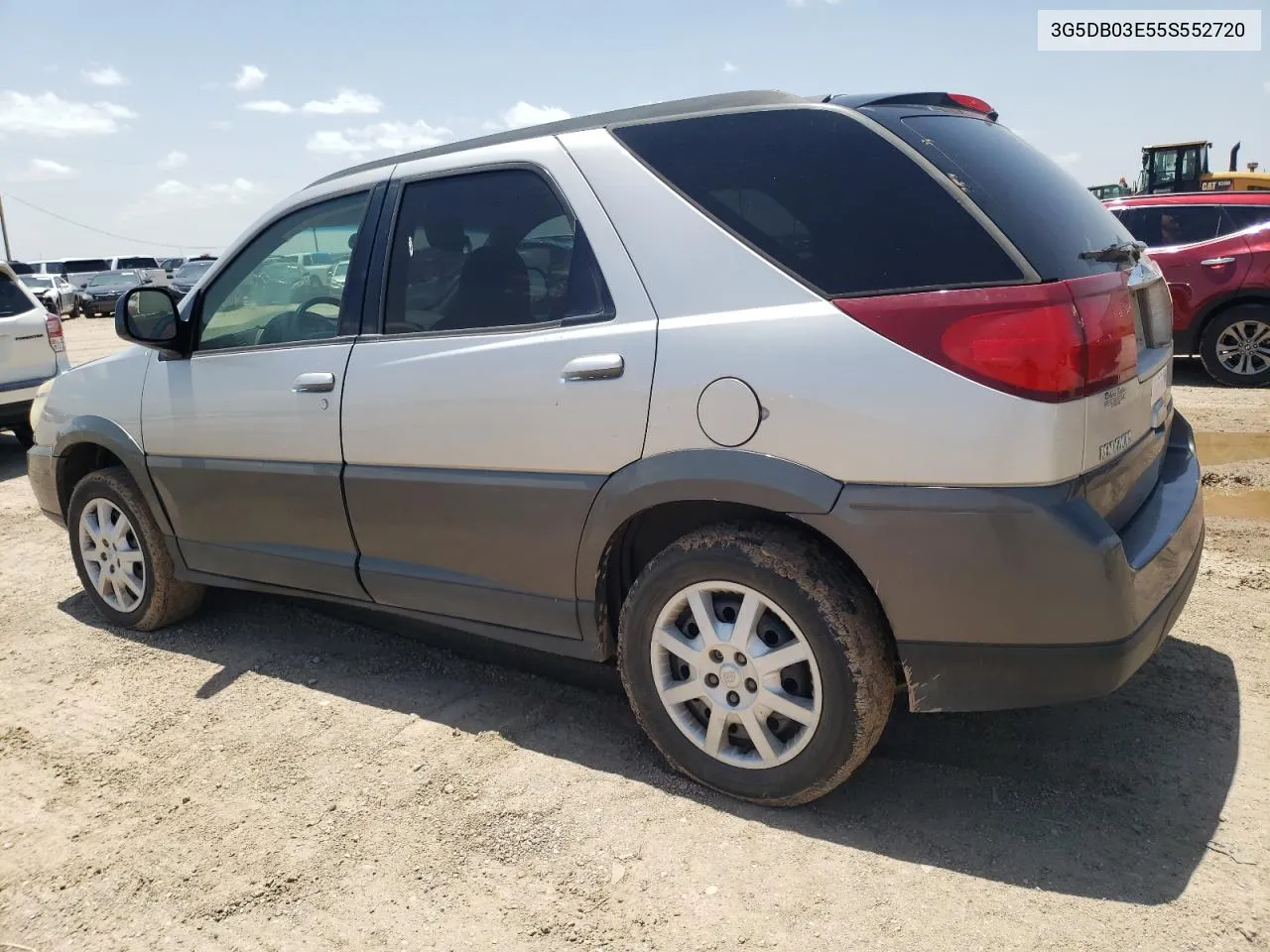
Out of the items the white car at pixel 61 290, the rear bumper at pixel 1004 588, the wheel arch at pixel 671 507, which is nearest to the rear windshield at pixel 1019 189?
the rear bumper at pixel 1004 588

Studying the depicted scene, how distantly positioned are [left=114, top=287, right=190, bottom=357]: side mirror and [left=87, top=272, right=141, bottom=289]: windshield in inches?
1243

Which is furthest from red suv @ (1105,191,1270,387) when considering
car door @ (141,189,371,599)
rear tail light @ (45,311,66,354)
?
rear tail light @ (45,311,66,354)

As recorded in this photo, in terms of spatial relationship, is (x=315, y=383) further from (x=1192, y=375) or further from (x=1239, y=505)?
(x=1192, y=375)

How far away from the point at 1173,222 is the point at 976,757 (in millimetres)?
8427

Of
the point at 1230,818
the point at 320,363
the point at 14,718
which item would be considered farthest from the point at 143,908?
the point at 1230,818

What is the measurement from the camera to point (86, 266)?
37531mm

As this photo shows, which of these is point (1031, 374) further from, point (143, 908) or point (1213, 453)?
point (1213, 453)

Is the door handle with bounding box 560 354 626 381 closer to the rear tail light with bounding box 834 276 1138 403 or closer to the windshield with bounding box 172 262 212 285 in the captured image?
the rear tail light with bounding box 834 276 1138 403

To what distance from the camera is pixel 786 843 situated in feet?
8.70

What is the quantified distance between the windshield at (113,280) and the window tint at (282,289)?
104ft

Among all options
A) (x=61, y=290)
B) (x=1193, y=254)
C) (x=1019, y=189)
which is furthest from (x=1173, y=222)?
(x=61, y=290)

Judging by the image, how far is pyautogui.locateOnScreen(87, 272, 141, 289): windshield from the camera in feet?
105

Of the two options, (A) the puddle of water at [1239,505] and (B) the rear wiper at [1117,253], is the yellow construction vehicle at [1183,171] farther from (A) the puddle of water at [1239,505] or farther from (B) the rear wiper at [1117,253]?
(B) the rear wiper at [1117,253]

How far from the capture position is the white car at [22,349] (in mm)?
8328
